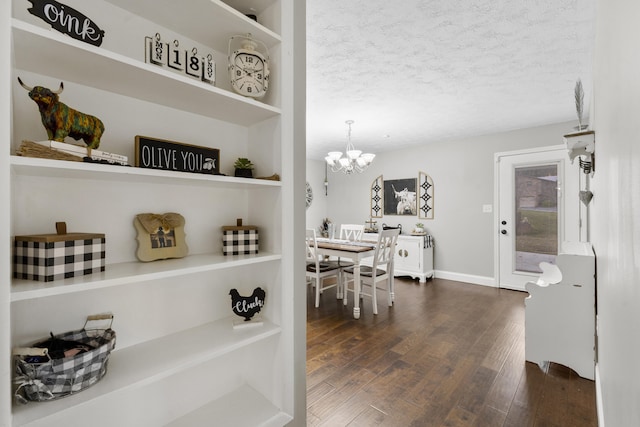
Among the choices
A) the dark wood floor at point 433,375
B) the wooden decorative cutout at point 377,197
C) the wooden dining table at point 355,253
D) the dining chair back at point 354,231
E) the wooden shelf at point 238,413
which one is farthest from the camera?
the wooden decorative cutout at point 377,197

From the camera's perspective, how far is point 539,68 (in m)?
2.43

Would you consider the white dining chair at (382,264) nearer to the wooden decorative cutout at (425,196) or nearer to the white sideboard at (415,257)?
the white sideboard at (415,257)

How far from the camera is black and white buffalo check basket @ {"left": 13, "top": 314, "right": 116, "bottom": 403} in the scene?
72 centimetres

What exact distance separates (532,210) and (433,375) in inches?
130

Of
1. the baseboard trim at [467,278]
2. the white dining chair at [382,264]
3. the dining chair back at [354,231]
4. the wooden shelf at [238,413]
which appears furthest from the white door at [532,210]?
the wooden shelf at [238,413]

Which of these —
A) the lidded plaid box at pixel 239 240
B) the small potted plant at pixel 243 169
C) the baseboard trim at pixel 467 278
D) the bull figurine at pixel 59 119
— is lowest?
the baseboard trim at pixel 467 278

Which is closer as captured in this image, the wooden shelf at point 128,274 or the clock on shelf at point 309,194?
the wooden shelf at point 128,274

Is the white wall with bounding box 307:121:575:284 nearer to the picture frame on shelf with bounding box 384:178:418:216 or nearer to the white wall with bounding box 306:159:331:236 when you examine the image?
the picture frame on shelf with bounding box 384:178:418:216

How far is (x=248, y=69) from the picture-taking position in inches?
45.2

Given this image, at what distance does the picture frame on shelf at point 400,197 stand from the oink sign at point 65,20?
508cm

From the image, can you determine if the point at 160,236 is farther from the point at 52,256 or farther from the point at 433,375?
the point at 433,375

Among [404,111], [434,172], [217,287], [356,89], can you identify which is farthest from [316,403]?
[434,172]

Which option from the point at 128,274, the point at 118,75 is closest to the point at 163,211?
the point at 128,274

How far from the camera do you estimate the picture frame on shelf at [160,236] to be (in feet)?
3.32
